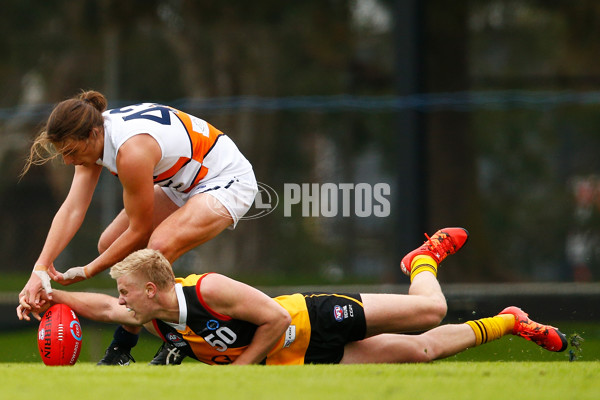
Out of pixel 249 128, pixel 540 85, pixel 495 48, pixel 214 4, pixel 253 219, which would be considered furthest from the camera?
pixel 214 4

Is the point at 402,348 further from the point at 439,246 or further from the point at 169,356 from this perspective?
the point at 169,356

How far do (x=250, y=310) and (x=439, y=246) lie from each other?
4.80 feet

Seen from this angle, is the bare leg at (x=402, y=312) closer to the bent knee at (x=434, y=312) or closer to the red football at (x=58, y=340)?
the bent knee at (x=434, y=312)

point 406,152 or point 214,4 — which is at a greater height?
point 214,4

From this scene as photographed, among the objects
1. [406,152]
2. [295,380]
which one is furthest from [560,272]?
[295,380]

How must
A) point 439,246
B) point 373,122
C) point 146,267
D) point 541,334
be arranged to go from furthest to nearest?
point 373,122, point 439,246, point 541,334, point 146,267

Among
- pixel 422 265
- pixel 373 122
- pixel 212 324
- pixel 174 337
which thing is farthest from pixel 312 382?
pixel 373 122

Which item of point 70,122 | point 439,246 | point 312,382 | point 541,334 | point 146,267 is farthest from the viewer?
point 439,246

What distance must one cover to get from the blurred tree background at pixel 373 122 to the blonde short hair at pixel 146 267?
3142 millimetres

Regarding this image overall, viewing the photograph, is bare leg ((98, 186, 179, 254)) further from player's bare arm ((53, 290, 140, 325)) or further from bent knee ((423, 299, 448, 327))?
bent knee ((423, 299, 448, 327))

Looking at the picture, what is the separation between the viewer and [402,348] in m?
Result: 4.83

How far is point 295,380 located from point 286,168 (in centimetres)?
588

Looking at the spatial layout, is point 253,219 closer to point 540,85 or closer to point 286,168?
point 286,168

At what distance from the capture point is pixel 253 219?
8.62 m
